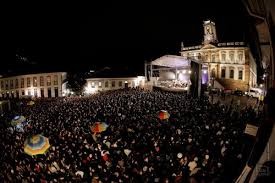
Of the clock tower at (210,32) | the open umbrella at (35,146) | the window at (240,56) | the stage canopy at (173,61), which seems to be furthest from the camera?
the clock tower at (210,32)

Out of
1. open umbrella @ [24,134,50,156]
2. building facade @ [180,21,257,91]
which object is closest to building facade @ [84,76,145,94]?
building facade @ [180,21,257,91]

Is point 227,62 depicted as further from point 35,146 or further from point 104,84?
point 35,146

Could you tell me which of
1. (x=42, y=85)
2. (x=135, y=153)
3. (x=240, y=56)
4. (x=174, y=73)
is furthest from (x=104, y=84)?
(x=135, y=153)

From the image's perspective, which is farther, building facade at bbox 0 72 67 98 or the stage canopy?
building facade at bbox 0 72 67 98

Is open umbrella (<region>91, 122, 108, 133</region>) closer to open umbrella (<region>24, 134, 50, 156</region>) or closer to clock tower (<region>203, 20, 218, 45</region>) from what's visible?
open umbrella (<region>24, 134, 50, 156</region>)

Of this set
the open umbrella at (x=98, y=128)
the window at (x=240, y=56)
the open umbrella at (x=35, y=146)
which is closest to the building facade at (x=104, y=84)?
the window at (x=240, y=56)

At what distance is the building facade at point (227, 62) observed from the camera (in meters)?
38.6

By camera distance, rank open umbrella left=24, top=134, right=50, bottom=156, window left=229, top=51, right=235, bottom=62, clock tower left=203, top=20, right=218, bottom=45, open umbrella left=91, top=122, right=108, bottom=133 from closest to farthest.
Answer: open umbrella left=24, top=134, right=50, bottom=156, open umbrella left=91, top=122, right=108, bottom=133, window left=229, top=51, right=235, bottom=62, clock tower left=203, top=20, right=218, bottom=45

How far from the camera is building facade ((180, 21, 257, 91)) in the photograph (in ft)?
127

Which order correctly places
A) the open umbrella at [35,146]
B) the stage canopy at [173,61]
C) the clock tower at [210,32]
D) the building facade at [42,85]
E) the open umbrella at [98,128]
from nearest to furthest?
the open umbrella at [35,146], the open umbrella at [98,128], the stage canopy at [173,61], the clock tower at [210,32], the building facade at [42,85]

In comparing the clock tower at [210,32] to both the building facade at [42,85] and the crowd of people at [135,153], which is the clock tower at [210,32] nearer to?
the building facade at [42,85]

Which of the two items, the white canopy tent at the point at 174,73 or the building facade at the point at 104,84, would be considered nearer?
the white canopy tent at the point at 174,73

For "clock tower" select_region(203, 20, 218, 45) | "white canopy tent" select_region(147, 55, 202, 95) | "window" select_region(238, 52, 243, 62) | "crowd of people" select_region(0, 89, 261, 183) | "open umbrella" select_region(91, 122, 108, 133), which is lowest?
"crowd of people" select_region(0, 89, 261, 183)

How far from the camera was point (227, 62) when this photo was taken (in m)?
41.1
